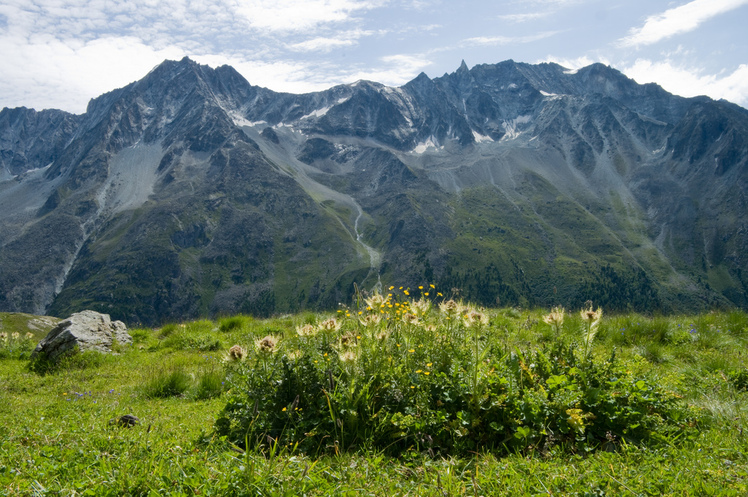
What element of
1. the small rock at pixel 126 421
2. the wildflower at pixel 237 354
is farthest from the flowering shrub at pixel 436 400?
the small rock at pixel 126 421

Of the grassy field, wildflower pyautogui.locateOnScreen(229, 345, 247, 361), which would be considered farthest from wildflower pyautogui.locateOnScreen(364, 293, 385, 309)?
wildflower pyautogui.locateOnScreen(229, 345, 247, 361)

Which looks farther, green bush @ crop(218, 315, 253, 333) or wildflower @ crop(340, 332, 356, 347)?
green bush @ crop(218, 315, 253, 333)

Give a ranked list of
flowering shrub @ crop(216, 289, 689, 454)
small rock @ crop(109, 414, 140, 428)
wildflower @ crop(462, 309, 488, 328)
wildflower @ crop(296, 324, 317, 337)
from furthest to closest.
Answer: wildflower @ crop(296, 324, 317, 337), small rock @ crop(109, 414, 140, 428), wildflower @ crop(462, 309, 488, 328), flowering shrub @ crop(216, 289, 689, 454)

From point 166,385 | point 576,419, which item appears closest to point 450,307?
point 576,419

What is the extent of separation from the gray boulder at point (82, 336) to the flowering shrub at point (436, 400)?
8687 mm

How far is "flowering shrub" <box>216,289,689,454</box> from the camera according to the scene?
5.45 metres

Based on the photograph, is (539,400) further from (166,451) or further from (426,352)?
(166,451)

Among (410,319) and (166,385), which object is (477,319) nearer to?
(410,319)

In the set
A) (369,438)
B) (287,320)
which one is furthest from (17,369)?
(369,438)

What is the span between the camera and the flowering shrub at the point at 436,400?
545 cm

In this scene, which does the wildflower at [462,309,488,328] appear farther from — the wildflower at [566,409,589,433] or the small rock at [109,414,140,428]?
the small rock at [109,414,140,428]

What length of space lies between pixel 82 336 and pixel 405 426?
11699 millimetres

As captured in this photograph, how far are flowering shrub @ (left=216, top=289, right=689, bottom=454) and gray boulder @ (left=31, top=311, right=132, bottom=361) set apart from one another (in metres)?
8.69

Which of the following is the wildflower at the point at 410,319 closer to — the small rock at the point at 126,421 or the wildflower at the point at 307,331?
the wildflower at the point at 307,331
